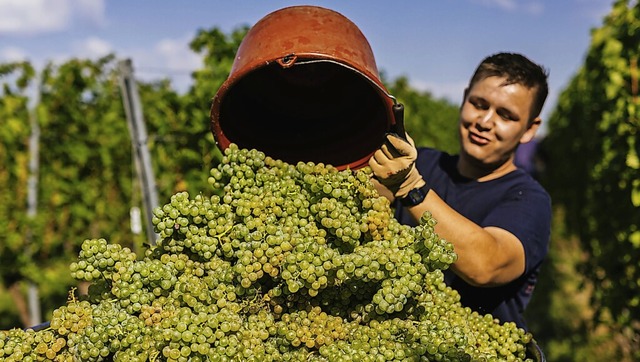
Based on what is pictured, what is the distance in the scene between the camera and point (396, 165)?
1965 mm

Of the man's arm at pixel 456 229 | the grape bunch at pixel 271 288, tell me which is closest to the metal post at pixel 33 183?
the grape bunch at pixel 271 288

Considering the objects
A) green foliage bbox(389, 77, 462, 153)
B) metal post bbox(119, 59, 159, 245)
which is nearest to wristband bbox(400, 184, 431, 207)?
metal post bbox(119, 59, 159, 245)

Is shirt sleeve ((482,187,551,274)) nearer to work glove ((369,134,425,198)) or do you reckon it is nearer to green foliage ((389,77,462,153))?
work glove ((369,134,425,198))

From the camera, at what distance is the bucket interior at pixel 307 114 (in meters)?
2.28

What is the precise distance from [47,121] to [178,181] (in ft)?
8.44

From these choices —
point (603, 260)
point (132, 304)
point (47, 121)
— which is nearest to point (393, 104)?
point (132, 304)

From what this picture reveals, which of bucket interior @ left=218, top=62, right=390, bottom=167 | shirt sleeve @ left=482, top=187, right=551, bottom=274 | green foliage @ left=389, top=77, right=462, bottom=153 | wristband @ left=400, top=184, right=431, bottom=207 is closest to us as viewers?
wristband @ left=400, top=184, right=431, bottom=207

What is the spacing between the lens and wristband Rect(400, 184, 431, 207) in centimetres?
210

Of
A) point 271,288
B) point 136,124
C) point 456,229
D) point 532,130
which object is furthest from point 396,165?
point 136,124

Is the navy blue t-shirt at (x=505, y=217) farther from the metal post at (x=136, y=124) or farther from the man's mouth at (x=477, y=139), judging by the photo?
the metal post at (x=136, y=124)

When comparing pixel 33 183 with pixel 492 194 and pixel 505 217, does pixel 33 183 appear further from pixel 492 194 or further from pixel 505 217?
pixel 505 217

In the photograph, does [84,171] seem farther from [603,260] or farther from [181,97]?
[603,260]

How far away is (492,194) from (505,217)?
0.38 m

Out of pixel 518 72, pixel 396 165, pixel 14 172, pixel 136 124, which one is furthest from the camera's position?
pixel 14 172
